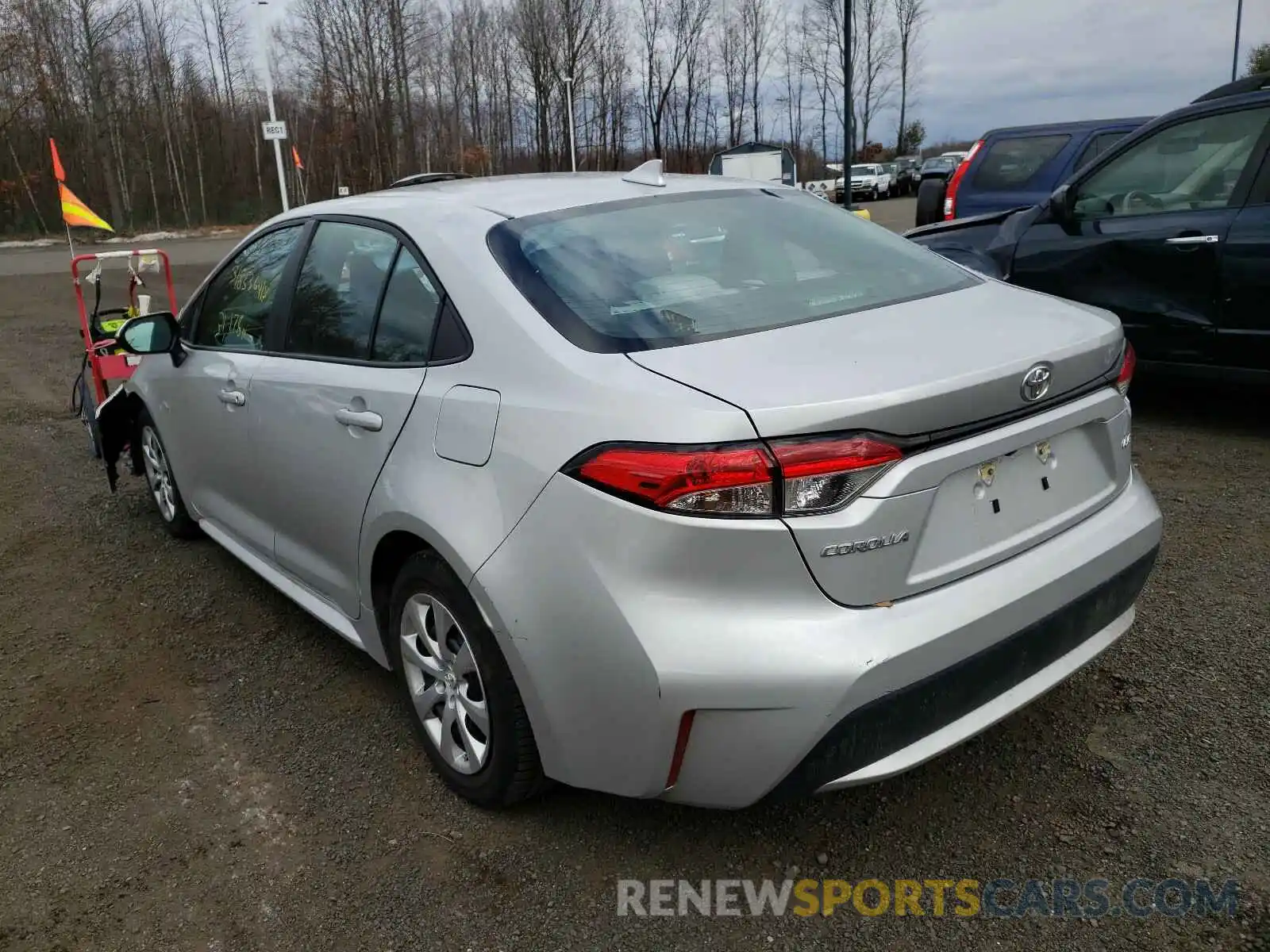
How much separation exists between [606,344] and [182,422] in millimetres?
2699

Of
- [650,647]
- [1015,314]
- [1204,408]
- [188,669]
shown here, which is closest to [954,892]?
[650,647]

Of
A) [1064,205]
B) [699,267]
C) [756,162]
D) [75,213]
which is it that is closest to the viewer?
[699,267]

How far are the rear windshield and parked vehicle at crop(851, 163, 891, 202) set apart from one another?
37.4 meters

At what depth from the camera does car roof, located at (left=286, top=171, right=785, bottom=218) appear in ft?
9.43

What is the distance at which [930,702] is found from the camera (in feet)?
6.82

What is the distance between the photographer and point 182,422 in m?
4.23

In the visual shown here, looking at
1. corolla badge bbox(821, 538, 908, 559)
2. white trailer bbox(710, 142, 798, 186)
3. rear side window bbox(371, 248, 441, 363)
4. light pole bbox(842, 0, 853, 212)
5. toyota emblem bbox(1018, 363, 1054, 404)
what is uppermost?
light pole bbox(842, 0, 853, 212)

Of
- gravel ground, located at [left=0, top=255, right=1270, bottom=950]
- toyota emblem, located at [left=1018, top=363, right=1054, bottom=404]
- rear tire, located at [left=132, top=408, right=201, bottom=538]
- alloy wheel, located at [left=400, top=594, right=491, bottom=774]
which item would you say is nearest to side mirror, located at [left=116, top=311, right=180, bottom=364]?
rear tire, located at [left=132, top=408, right=201, bottom=538]

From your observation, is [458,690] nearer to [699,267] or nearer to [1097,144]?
[699,267]

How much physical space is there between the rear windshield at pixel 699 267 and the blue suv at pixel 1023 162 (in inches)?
252

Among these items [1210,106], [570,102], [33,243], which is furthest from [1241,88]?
[33,243]

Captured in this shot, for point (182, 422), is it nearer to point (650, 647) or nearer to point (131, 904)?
point (131, 904)

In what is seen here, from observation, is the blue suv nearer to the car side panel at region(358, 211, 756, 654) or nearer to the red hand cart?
the red hand cart

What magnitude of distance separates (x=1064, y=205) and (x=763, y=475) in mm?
4849
